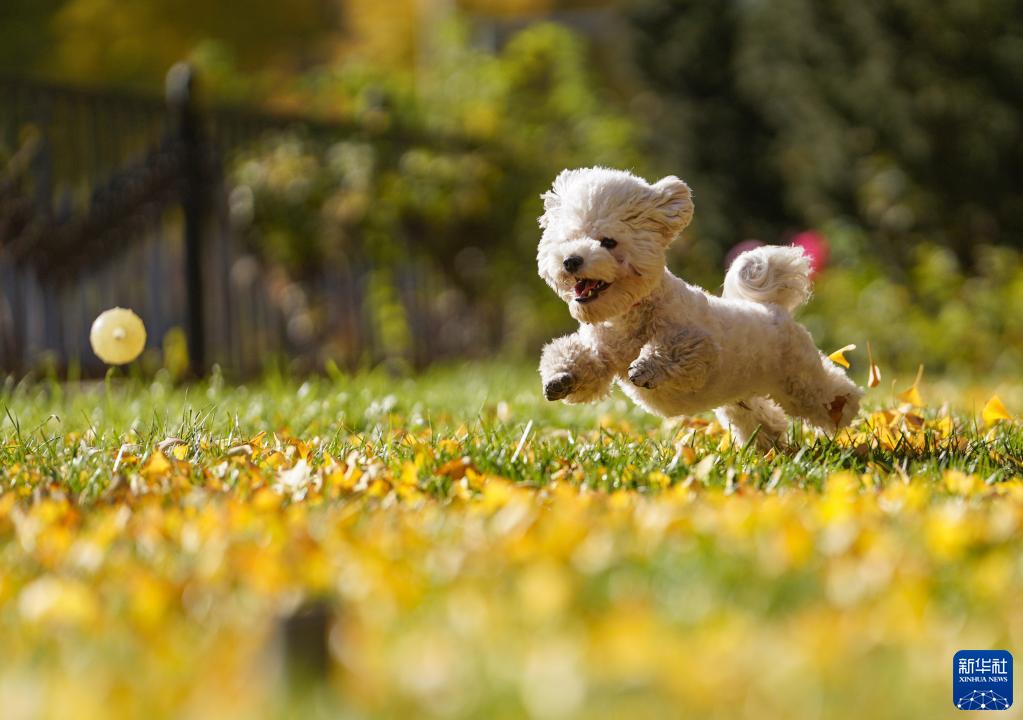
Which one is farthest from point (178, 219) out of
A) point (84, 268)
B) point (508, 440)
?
point (508, 440)

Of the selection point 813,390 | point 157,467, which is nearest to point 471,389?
point 813,390

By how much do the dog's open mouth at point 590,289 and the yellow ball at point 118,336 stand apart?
5.89 ft

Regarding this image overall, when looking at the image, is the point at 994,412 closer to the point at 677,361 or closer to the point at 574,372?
the point at 677,361

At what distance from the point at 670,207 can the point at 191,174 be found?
4838 mm

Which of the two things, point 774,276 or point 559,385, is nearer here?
point 559,385

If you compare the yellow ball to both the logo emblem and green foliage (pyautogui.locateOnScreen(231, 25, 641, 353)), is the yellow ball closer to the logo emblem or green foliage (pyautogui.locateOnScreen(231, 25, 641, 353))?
the logo emblem

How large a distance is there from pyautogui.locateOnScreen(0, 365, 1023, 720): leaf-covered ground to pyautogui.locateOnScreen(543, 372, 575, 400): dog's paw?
0.15 meters

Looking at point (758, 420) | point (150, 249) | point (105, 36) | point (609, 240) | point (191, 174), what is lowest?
point (758, 420)

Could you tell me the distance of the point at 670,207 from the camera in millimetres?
3480

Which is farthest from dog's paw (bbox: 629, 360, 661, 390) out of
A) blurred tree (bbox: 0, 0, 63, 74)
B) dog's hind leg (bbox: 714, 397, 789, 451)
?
blurred tree (bbox: 0, 0, 63, 74)

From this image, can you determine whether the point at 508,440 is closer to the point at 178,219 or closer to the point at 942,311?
the point at 178,219

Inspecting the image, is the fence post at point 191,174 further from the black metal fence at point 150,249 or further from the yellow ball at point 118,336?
the yellow ball at point 118,336

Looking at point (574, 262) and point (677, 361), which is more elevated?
point (574, 262)

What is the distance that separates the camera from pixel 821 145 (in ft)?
38.7
